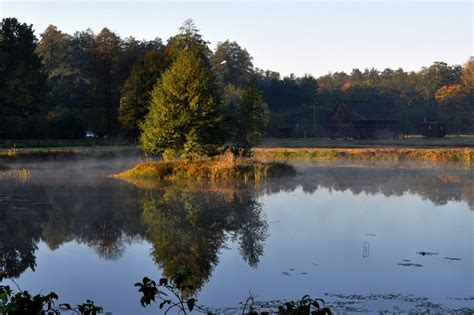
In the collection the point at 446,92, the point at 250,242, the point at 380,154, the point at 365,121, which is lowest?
the point at 250,242

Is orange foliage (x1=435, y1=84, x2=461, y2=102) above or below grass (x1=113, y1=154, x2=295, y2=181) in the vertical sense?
above

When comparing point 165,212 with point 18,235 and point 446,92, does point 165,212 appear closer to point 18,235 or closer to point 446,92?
point 18,235

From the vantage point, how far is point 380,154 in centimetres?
6481

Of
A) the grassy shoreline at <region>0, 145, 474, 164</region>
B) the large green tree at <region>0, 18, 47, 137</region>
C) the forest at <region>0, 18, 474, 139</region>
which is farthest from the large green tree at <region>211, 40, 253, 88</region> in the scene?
the grassy shoreline at <region>0, 145, 474, 164</region>

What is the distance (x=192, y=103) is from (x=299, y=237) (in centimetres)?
2462

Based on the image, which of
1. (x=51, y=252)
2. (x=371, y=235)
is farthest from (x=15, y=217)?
(x=371, y=235)

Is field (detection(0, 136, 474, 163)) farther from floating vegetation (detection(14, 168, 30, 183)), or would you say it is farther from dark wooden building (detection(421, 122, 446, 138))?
dark wooden building (detection(421, 122, 446, 138))

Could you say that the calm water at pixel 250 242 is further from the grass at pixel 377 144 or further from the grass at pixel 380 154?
the grass at pixel 377 144

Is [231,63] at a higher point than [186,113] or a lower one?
higher

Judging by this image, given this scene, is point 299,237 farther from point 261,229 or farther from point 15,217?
point 15,217

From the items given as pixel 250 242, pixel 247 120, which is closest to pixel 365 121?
pixel 247 120

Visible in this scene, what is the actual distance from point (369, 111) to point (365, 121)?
270 cm

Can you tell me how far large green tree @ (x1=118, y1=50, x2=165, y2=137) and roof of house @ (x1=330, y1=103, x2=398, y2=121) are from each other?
4359 centimetres

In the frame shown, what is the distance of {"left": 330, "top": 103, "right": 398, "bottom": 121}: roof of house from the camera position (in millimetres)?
102988
